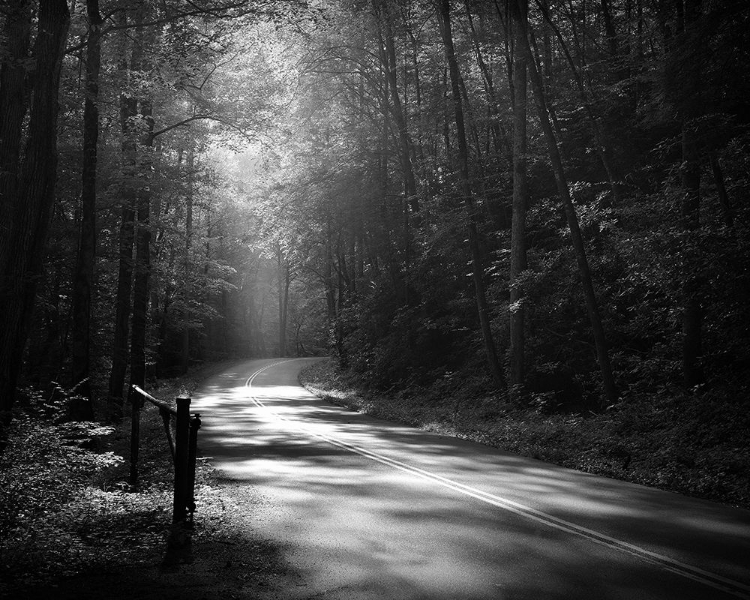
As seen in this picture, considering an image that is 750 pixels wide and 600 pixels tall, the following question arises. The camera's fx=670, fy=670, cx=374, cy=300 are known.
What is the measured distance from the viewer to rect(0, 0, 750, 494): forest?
39.8 feet

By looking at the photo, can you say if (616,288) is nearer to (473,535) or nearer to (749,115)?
(749,115)

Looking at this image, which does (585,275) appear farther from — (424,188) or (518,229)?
(424,188)

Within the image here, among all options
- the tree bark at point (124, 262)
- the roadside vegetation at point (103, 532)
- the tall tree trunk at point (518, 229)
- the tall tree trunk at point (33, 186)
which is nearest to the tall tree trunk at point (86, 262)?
the tree bark at point (124, 262)

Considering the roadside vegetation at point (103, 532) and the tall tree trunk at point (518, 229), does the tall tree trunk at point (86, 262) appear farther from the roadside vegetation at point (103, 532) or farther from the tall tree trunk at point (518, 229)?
the tall tree trunk at point (518, 229)

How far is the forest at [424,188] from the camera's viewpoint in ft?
39.8

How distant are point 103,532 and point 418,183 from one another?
85.0ft

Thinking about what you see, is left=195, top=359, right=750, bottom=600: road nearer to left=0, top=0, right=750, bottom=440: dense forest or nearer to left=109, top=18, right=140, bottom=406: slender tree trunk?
left=0, top=0, right=750, bottom=440: dense forest

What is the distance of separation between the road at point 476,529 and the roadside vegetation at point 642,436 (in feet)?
2.38

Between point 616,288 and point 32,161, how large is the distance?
1370 cm

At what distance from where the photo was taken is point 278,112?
23812mm

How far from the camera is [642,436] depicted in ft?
39.8

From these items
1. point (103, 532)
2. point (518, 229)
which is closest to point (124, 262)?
point (518, 229)

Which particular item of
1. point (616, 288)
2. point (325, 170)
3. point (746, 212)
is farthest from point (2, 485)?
point (325, 170)

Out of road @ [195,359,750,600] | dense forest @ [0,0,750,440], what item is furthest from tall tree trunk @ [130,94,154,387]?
road @ [195,359,750,600]
